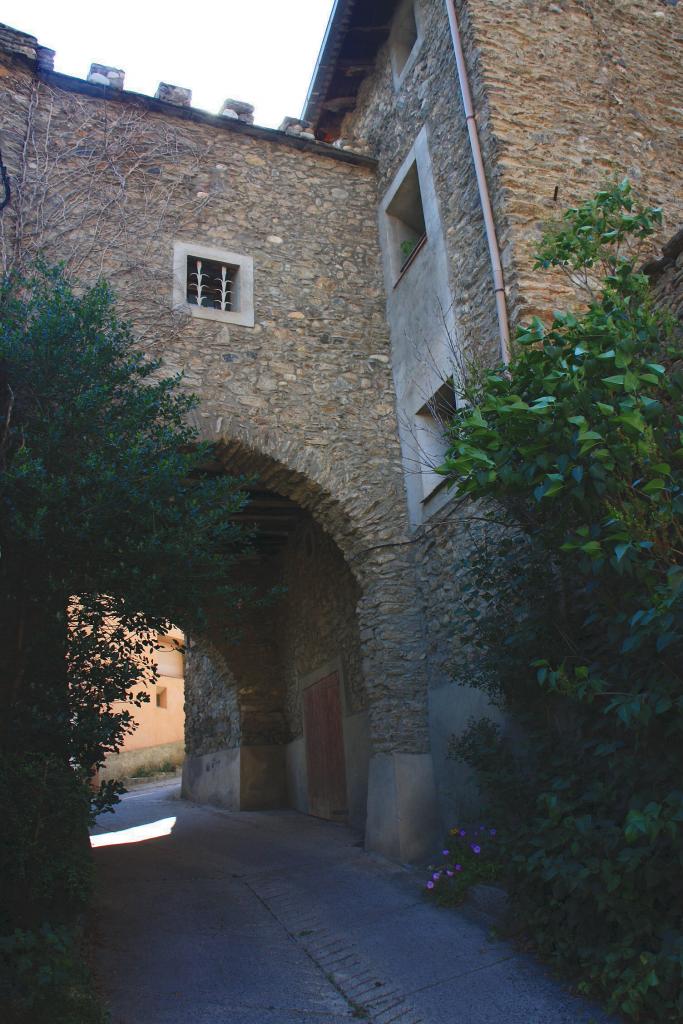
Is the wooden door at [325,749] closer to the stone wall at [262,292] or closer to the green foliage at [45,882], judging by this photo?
the stone wall at [262,292]

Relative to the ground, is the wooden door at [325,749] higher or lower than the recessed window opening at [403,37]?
lower

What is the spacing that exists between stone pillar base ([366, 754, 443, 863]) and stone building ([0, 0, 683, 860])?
17 mm

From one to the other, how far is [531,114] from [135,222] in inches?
132

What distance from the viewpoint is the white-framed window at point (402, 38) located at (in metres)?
7.58

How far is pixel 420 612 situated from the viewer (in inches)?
244

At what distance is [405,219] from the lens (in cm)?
754

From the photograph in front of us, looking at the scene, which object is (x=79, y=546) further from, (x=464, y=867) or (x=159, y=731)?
(x=159, y=731)

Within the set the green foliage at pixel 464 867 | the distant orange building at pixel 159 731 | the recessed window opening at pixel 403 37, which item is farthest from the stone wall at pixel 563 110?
the distant orange building at pixel 159 731

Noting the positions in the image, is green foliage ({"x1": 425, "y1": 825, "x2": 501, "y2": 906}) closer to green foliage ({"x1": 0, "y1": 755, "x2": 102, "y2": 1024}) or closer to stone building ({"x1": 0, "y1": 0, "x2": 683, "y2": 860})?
stone building ({"x1": 0, "y1": 0, "x2": 683, "y2": 860})

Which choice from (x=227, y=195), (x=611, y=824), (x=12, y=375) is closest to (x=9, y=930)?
(x=611, y=824)

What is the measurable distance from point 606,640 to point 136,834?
601cm

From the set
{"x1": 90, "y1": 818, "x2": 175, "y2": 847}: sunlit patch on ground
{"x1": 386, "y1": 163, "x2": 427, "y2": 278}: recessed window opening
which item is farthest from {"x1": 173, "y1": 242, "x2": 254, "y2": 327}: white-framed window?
{"x1": 90, "y1": 818, "x2": 175, "y2": 847}: sunlit patch on ground

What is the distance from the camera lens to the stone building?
5.84 metres

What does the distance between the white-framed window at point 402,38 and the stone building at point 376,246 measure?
3 centimetres
